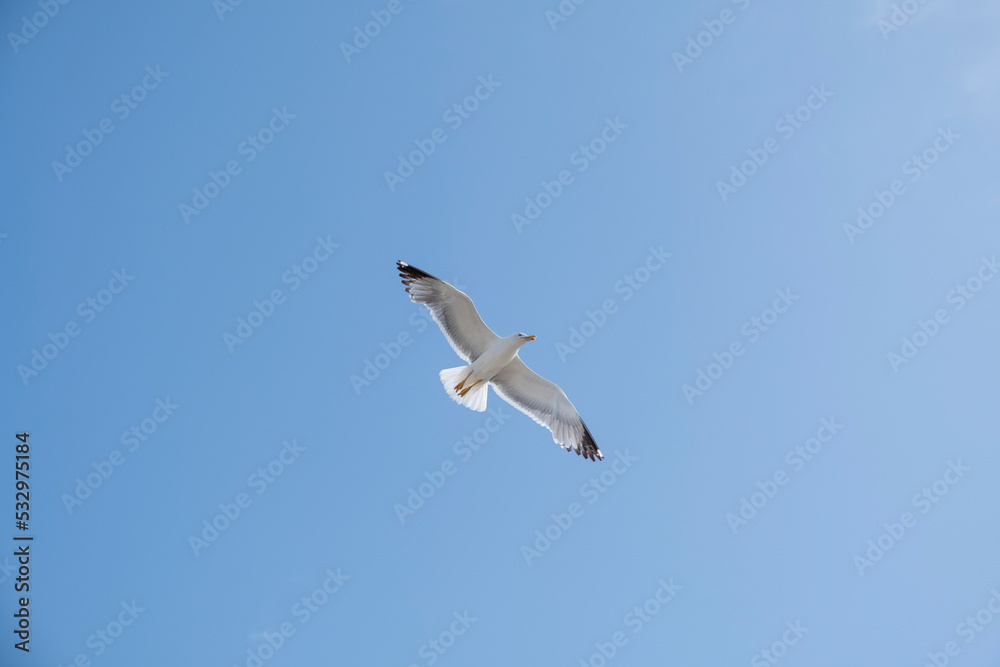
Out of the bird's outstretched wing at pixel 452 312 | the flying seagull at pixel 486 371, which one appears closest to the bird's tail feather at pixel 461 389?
the flying seagull at pixel 486 371

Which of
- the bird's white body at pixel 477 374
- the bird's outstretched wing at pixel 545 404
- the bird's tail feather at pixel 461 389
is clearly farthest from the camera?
the bird's outstretched wing at pixel 545 404

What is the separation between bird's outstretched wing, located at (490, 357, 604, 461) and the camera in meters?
9.93

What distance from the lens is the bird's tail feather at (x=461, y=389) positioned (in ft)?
31.4

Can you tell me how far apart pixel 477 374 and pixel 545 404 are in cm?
122

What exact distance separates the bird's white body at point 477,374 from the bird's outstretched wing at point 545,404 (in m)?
0.34

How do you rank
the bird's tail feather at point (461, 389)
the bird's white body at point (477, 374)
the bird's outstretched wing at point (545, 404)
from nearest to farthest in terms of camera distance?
the bird's white body at point (477, 374) < the bird's tail feather at point (461, 389) < the bird's outstretched wing at point (545, 404)

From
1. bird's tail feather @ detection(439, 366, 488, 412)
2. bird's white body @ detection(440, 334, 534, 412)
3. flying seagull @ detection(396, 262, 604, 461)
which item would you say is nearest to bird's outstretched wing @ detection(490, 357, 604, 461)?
flying seagull @ detection(396, 262, 604, 461)

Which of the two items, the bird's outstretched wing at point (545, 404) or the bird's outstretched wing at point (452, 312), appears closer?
the bird's outstretched wing at point (452, 312)

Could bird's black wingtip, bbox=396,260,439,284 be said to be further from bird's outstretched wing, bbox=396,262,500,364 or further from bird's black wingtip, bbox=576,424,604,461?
bird's black wingtip, bbox=576,424,604,461

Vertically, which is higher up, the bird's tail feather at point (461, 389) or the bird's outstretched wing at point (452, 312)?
the bird's outstretched wing at point (452, 312)

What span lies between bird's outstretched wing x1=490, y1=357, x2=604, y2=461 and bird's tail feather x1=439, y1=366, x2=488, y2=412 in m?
0.53

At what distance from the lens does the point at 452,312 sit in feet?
31.6

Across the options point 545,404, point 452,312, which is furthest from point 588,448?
point 452,312

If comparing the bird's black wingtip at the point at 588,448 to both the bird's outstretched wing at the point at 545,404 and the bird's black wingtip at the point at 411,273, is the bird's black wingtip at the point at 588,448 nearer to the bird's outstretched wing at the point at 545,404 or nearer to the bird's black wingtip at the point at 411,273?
the bird's outstretched wing at the point at 545,404
